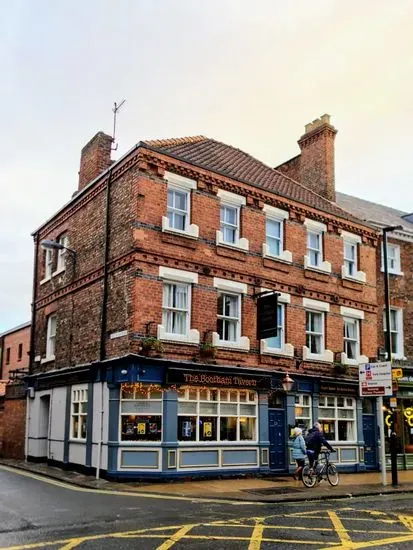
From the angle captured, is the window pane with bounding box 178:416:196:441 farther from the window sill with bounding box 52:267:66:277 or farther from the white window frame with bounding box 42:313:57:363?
the window sill with bounding box 52:267:66:277

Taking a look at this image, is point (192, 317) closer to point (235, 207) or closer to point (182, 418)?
point (182, 418)

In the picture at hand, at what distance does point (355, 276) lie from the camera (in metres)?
24.7

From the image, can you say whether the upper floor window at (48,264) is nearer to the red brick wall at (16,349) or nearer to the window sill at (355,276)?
the red brick wall at (16,349)

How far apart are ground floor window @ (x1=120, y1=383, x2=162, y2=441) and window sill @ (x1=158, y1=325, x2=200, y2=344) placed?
1477 millimetres

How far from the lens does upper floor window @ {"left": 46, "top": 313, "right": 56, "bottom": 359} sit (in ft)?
77.4

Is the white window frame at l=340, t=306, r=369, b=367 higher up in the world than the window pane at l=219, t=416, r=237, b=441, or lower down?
higher up

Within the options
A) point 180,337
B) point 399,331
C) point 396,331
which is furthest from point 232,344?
point 399,331

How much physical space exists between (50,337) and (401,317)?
1523 centimetres

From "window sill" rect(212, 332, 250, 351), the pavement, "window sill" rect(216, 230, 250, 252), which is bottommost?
the pavement

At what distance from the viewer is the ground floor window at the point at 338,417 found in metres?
22.4

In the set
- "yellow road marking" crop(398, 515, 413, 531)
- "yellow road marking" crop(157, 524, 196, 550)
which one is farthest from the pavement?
"yellow road marking" crop(157, 524, 196, 550)

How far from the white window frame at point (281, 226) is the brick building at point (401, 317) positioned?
230 inches

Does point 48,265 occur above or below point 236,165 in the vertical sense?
Result: below

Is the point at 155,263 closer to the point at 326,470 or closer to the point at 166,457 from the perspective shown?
the point at 166,457
